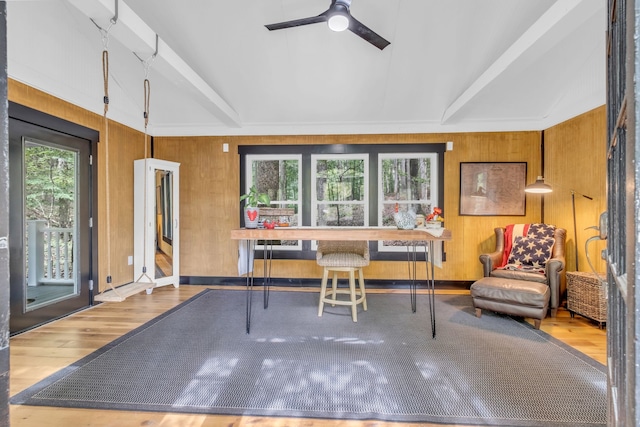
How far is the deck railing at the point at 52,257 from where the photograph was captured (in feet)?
11.3

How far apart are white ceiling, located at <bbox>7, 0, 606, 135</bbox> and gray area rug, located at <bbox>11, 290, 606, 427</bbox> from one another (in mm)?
2538

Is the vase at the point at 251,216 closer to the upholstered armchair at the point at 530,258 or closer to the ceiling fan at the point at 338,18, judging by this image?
the ceiling fan at the point at 338,18

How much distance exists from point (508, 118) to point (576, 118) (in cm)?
75

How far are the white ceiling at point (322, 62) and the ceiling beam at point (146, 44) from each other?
1 centimetres

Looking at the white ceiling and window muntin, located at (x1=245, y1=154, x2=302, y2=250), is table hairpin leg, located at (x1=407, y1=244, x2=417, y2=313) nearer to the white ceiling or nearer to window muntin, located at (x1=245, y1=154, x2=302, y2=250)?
window muntin, located at (x1=245, y1=154, x2=302, y2=250)

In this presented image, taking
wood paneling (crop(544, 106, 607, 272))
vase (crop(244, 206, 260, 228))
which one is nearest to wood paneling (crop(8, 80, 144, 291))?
vase (crop(244, 206, 260, 228))

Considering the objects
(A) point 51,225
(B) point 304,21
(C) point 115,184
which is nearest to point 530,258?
(B) point 304,21

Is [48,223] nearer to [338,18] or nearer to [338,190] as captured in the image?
[338,190]

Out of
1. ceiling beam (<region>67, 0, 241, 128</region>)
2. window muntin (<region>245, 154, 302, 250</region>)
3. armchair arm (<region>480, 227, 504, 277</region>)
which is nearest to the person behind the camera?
ceiling beam (<region>67, 0, 241, 128</region>)

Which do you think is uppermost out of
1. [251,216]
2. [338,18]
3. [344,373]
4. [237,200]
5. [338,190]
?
[338,18]

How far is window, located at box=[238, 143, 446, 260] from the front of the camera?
4.49m

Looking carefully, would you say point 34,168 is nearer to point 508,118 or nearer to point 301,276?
point 301,276

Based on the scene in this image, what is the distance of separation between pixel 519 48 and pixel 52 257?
5.40 meters

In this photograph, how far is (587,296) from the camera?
303cm
